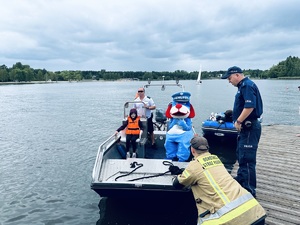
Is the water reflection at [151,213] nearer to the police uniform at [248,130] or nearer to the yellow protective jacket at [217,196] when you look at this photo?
the police uniform at [248,130]

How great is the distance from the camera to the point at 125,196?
4.33 m

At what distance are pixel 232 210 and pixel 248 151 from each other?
1637 millimetres

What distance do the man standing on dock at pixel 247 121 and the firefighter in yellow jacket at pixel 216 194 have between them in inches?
46.4

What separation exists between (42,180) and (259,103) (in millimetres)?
6055

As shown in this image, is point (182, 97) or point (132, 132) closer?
point (182, 97)

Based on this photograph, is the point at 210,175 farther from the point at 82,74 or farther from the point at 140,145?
the point at 82,74

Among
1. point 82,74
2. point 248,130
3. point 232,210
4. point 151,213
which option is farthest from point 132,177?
point 82,74

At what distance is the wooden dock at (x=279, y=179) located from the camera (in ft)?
13.4

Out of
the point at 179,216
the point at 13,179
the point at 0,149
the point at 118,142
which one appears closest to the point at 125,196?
the point at 179,216

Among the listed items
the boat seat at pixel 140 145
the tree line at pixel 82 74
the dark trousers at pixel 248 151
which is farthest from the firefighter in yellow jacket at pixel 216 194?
the tree line at pixel 82 74

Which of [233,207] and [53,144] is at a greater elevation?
[233,207]

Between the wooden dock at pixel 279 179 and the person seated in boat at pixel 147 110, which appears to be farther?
the person seated in boat at pixel 147 110

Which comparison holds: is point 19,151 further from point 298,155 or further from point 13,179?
point 298,155

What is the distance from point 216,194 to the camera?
2.64 meters
